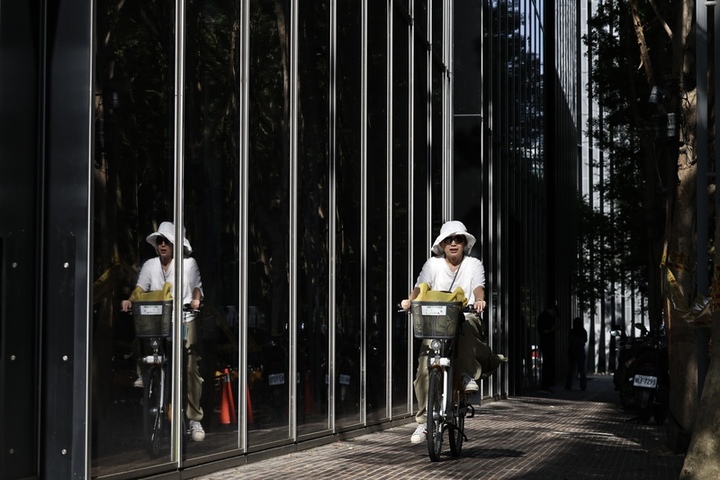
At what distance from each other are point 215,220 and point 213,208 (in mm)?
101

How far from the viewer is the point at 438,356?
1113 centimetres

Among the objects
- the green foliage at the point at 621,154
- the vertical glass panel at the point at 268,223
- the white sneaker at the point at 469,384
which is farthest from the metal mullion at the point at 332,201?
the green foliage at the point at 621,154

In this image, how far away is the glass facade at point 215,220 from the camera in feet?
27.6

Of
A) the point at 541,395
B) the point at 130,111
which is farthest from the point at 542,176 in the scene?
the point at 130,111

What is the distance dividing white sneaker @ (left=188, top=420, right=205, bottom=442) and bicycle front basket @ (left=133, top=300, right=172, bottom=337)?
844mm

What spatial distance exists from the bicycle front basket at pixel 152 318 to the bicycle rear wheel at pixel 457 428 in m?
2.96

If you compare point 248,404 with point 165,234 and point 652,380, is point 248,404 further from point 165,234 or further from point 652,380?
point 652,380

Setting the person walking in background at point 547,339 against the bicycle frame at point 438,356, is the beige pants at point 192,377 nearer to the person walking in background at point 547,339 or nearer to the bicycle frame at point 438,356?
the bicycle frame at point 438,356

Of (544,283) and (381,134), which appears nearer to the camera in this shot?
(381,134)

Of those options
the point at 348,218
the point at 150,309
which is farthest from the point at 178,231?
the point at 348,218

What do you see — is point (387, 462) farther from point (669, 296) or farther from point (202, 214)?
point (669, 296)

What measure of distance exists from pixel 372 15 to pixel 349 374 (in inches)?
174

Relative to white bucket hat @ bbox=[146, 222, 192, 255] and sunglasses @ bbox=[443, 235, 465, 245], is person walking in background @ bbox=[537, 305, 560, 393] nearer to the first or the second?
Answer: sunglasses @ bbox=[443, 235, 465, 245]

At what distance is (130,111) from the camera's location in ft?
29.9
